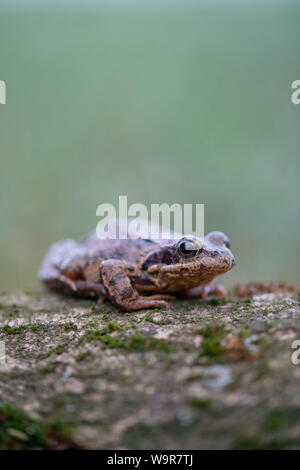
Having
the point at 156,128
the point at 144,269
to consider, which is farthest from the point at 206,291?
the point at 156,128

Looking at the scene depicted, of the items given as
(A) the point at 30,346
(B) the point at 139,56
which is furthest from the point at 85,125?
(A) the point at 30,346

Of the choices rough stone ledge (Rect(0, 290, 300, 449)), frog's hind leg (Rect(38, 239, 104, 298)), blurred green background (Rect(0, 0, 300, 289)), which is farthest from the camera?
blurred green background (Rect(0, 0, 300, 289))

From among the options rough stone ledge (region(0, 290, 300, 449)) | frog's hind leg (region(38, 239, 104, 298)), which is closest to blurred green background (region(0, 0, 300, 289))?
frog's hind leg (region(38, 239, 104, 298))

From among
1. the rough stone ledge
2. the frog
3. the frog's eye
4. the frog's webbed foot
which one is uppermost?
the frog's eye

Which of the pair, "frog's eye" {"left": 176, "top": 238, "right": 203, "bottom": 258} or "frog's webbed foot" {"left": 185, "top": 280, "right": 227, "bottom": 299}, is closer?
"frog's eye" {"left": 176, "top": 238, "right": 203, "bottom": 258}

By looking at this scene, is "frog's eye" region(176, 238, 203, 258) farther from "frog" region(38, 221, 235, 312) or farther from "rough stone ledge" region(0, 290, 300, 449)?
"rough stone ledge" region(0, 290, 300, 449)

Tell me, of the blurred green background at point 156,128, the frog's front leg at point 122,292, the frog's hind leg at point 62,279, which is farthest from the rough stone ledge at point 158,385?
the blurred green background at point 156,128

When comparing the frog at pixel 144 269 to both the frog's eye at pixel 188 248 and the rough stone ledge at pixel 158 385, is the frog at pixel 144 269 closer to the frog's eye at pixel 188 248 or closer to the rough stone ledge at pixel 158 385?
the frog's eye at pixel 188 248
